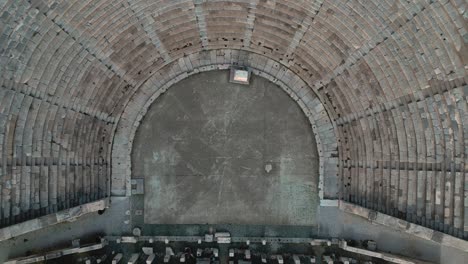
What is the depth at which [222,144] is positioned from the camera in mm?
19875

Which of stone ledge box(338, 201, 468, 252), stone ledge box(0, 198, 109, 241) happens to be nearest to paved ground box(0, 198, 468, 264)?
stone ledge box(338, 201, 468, 252)

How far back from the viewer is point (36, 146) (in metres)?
17.1

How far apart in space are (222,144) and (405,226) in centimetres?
1040

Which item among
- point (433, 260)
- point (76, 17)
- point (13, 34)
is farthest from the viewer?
point (433, 260)

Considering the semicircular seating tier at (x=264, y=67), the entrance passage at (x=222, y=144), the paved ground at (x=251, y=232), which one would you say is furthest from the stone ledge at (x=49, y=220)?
the entrance passage at (x=222, y=144)

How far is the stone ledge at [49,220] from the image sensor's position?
1559 cm

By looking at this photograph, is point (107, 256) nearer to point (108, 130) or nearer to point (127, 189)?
point (127, 189)

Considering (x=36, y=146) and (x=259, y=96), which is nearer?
(x=36, y=146)

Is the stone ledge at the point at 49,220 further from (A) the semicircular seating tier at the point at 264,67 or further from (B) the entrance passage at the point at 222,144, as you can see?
(B) the entrance passage at the point at 222,144

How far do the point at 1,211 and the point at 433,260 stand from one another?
884 inches

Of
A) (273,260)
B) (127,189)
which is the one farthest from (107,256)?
(273,260)

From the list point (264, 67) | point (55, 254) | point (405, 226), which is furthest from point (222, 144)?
point (55, 254)

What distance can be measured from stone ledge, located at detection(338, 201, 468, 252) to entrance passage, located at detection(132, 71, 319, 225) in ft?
8.30

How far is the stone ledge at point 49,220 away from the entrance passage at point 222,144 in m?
2.84
